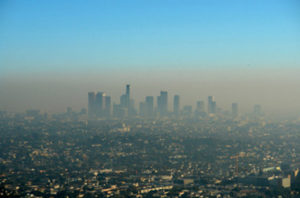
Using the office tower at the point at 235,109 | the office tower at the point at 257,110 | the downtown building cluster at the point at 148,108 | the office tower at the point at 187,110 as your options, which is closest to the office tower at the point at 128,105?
the downtown building cluster at the point at 148,108

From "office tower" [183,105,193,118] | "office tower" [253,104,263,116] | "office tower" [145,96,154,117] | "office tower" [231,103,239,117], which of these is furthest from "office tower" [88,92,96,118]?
"office tower" [253,104,263,116]

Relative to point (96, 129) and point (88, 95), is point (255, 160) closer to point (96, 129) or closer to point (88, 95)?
point (96, 129)

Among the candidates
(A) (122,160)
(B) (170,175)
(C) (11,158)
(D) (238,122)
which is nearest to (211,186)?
(B) (170,175)

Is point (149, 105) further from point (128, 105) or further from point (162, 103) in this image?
point (128, 105)

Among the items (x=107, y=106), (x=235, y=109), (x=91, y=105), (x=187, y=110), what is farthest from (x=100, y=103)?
(x=235, y=109)

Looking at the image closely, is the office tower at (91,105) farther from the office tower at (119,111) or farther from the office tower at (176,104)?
the office tower at (176,104)

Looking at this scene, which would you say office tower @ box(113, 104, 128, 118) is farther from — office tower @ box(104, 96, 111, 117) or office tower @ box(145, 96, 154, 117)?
office tower @ box(145, 96, 154, 117)

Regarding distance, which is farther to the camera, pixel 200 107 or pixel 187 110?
pixel 187 110
